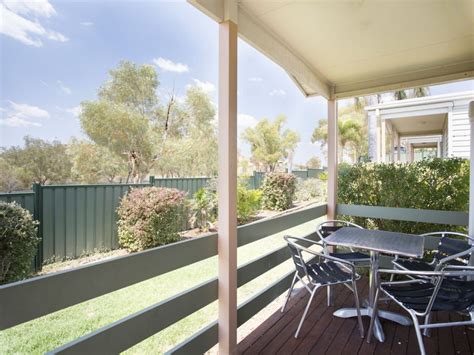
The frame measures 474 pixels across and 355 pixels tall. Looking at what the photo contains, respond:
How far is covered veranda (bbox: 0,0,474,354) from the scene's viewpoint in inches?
49.7

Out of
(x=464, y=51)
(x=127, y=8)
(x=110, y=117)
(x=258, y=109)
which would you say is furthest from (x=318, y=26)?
(x=258, y=109)

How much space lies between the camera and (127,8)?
860cm

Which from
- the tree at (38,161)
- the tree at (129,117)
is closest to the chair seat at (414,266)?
the tree at (38,161)

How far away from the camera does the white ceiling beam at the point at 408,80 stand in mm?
2990

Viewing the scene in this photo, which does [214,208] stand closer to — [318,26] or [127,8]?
[318,26]

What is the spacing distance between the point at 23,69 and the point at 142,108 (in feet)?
8.19

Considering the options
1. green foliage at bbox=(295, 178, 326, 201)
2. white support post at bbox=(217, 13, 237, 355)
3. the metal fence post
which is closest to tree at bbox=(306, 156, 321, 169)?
green foliage at bbox=(295, 178, 326, 201)

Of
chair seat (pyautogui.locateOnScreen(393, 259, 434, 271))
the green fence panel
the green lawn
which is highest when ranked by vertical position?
the green fence panel

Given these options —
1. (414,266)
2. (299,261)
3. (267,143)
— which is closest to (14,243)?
(299,261)

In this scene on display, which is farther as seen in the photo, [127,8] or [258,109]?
[258,109]

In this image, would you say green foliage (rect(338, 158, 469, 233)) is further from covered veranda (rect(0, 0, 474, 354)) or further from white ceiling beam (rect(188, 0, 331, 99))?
white ceiling beam (rect(188, 0, 331, 99))

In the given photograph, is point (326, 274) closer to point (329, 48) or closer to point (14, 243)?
point (329, 48)

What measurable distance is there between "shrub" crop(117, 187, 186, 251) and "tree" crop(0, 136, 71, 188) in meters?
1.31

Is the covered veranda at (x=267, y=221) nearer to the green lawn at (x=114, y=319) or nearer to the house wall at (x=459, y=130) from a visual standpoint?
the green lawn at (x=114, y=319)
